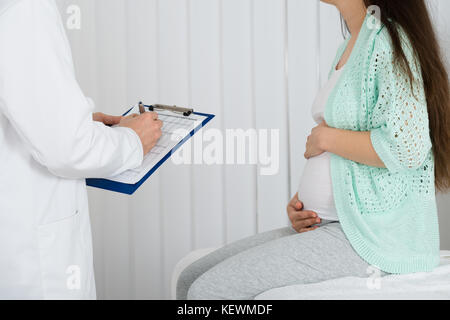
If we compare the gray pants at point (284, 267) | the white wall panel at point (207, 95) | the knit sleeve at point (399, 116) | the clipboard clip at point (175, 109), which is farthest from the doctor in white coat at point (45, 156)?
the white wall panel at point (207, 95)

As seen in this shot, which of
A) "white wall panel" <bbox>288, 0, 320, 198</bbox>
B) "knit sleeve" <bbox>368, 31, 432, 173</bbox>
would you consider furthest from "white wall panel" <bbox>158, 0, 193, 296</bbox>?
"knit sleeve" <bbox>368, 31, 432, 173</bbox>

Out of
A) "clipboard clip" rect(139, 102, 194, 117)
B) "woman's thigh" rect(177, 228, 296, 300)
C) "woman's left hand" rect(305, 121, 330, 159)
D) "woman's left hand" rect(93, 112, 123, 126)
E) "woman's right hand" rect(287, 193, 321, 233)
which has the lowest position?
"woman's thigh" rect(177, 228, 296, 300)

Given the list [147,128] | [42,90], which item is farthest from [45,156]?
[147,128]

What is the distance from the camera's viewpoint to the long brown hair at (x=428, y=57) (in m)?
0.98

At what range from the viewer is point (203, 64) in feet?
6.13

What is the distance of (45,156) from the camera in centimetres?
80

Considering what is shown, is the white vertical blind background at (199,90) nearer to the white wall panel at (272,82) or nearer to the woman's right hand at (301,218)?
the white wall panel at (272,82)

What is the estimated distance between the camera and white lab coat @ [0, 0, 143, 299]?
2.51ft

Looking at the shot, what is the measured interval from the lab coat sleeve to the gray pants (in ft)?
1.21

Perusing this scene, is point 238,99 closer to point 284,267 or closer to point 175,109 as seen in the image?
point 175,109

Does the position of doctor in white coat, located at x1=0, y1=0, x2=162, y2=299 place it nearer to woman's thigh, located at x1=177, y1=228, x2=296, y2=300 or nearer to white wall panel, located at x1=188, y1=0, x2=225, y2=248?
woman's thigh, located at x1=177, y1=228, x2=296, y2=300

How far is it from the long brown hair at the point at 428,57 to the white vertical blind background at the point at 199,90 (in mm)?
776

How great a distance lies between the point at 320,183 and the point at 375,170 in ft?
0.40


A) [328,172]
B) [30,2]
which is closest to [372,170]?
[328,172]
